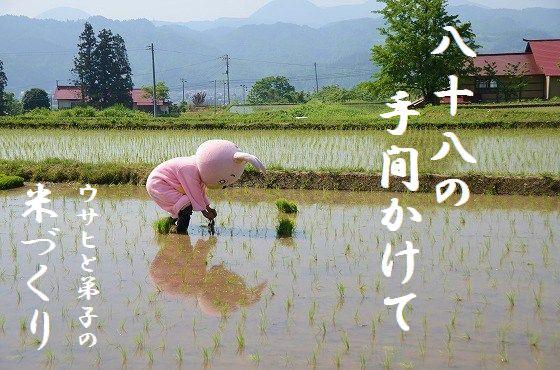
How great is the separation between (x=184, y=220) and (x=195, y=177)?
1.58 feet

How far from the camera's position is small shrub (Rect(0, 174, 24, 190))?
11018mm

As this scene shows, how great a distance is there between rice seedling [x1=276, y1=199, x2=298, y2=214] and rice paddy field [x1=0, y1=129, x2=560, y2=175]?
2.16 metres

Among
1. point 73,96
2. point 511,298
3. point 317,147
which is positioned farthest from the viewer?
point 73,96

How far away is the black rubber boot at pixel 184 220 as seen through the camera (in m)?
7.55

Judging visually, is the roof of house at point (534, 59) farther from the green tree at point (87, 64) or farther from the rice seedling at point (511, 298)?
the rice seedling at point (511, 298)

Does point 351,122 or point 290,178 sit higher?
point 351,122

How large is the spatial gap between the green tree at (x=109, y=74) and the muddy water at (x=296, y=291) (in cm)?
3235

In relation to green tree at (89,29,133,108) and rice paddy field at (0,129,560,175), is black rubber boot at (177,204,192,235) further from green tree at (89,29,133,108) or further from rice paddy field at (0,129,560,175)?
green tree at (89,29,133,108)

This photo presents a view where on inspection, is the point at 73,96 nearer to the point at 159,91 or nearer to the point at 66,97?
the point at 66,97

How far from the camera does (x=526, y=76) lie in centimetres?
2838

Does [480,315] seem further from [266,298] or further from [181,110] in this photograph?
[181,110]

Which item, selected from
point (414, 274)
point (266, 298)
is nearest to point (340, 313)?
point (266, 298)

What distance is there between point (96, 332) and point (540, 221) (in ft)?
16.4

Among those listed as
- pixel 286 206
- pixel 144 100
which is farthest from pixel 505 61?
pixel 144 100
